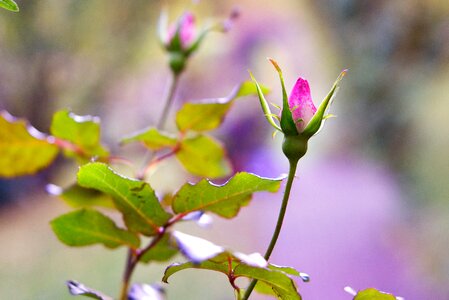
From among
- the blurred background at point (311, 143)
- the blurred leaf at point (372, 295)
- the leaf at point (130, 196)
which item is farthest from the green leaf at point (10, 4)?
the blurred background at point (311, 143)

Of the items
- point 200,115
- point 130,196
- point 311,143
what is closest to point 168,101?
point 200,115

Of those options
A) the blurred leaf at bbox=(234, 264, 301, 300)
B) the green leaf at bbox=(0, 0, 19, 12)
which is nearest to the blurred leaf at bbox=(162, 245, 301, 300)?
the blurred leaf at bbox=(234, 264, 301, 300)

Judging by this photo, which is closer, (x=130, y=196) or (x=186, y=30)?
(x=130, y=196)

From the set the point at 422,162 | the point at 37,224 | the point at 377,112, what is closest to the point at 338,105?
the point at 377,112

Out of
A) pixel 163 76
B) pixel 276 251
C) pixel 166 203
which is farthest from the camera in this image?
pixel 163 76

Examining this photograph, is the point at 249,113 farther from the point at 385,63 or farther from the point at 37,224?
the point at 37,224

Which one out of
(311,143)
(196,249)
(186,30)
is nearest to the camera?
(196,249)

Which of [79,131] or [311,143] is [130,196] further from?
[311,143]
